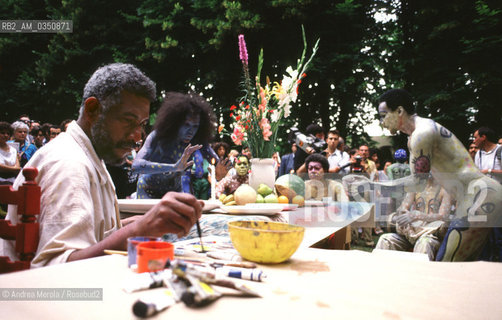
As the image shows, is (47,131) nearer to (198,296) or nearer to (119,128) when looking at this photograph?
(119,128)

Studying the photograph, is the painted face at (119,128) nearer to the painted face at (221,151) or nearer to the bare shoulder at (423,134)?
the bare shoulder at (423,134)

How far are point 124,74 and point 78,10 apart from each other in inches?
454

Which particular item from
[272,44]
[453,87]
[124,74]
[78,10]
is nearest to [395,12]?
[453,87]

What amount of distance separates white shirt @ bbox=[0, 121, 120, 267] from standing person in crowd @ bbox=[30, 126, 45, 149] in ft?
20.7

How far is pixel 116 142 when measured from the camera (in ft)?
5.32

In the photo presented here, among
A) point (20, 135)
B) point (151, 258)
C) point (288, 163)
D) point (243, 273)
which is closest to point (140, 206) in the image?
point (151, 258)

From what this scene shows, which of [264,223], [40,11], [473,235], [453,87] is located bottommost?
[473,235]

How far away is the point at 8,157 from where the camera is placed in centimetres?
508

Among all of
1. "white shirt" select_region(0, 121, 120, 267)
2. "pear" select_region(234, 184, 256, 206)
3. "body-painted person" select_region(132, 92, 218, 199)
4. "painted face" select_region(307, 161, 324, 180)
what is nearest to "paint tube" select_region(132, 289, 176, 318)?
"white shirt" select_region(0, 121, 120, 267)

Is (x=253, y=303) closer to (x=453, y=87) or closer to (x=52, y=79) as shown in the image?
(x=453, y=87)

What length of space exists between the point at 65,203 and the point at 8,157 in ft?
15.9

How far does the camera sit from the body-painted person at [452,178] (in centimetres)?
269

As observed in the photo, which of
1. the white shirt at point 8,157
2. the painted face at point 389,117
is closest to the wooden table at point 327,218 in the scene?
the painted face at point 389,117

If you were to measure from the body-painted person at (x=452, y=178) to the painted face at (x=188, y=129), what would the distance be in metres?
1.94
